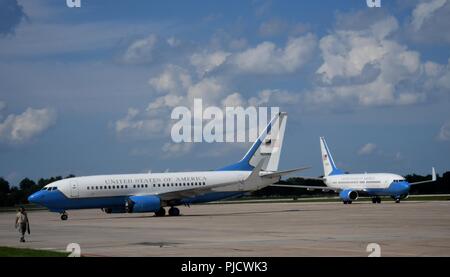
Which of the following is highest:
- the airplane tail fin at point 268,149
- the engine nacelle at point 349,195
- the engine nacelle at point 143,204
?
the airplane tail fin at point 268,149

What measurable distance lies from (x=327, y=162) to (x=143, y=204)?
152ft

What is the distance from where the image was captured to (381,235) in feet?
94.3

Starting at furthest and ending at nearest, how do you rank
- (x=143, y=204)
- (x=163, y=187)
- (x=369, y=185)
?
(x=369, y=185), (x=163, y=187), (x=143, y=204)

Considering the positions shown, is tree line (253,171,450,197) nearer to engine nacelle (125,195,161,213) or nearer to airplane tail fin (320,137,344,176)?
airplane tail fin (320,137,344,176)

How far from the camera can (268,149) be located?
207 feet

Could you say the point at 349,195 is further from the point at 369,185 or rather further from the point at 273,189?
the point at 273,189

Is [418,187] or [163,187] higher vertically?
[418,187]

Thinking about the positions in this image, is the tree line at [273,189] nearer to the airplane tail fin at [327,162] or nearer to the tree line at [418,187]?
the tree line at [418,187]

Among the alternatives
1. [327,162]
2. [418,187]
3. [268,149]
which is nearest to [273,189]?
[418,187]

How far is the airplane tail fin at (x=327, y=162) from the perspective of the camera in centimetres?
9340

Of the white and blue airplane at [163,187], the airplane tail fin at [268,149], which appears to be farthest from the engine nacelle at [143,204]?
the airplane tail fin at [268,149]

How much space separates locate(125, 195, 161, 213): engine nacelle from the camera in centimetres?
5294
